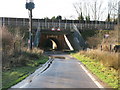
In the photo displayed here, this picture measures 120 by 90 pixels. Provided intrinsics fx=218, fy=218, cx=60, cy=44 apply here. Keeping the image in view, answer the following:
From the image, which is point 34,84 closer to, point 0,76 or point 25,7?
point 0,76

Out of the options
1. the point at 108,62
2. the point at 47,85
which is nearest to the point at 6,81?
the point at 47,85

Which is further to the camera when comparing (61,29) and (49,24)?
(49,24)

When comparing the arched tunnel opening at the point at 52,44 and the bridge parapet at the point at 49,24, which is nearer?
the bridge parapet at the point at 49,24

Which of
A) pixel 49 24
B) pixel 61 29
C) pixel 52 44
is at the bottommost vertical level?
pixel 52 44

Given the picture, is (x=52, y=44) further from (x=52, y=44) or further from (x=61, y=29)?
(x=61, y=29)

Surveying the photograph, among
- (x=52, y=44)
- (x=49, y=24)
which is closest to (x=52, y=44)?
(x=52, y=44)

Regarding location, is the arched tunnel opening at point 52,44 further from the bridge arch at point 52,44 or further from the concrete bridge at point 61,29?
the concrete bridge at point 61,29

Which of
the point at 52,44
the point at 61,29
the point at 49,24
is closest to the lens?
the point at 61,29

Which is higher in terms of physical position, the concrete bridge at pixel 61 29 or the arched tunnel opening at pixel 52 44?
the concrete bridge at pixel 61 29

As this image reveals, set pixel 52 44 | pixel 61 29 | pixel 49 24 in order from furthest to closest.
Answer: pixel 52 44, pixel 49 24, pixel 61 29

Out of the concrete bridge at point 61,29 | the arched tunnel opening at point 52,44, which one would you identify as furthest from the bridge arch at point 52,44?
the concrete bridge at point 61,29

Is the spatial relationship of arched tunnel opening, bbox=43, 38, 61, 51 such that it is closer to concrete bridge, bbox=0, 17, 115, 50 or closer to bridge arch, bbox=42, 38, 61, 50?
bridge arch, bbox=42, 38, 61, 50

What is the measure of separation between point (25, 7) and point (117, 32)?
48.5 ft

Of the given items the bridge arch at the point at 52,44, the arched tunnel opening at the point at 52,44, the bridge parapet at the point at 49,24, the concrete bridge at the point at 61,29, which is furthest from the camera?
the arched tunnel opening at the point at 52,44
